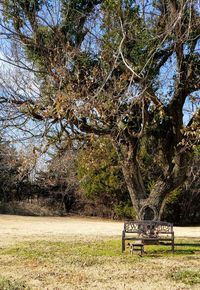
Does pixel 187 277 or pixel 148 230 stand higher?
pixel 148 230

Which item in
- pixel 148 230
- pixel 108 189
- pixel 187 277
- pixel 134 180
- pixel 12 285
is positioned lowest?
pixel 12 285

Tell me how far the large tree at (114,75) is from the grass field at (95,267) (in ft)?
7.79

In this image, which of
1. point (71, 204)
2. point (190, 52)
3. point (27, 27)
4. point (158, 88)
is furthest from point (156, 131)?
point (71, 204)

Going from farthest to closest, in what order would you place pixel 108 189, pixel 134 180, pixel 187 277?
pixel 108 189 → pixel 134 180 → pixel 187 277

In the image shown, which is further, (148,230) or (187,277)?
(148,230)

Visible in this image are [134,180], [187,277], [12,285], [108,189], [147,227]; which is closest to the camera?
[12,285]

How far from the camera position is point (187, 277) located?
8070 millimetres

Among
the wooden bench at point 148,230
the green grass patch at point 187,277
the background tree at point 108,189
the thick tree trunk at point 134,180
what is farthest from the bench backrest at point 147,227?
the background tree at point 108,189

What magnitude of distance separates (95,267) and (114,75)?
486cm

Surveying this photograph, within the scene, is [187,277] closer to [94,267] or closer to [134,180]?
[94,267]

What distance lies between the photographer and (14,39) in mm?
12359

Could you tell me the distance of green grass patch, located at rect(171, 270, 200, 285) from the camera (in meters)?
7.68

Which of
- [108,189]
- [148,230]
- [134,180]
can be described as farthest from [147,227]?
[108,189]

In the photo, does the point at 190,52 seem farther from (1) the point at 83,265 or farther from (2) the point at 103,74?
(1) the point at 83,265
